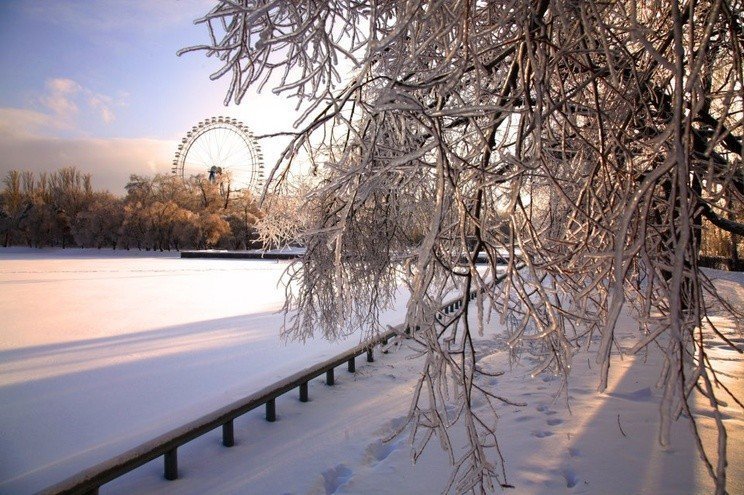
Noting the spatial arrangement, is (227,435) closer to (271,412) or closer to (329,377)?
(271,412)

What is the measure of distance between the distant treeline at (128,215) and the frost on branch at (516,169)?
51.6 metres

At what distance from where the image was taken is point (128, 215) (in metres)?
55.3

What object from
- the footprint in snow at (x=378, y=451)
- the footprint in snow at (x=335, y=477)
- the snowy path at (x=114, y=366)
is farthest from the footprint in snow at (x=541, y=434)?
the snowy path at (x=114, y=366)

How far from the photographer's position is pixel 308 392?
231 inches

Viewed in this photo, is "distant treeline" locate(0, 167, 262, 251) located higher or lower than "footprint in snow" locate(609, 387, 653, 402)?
higher

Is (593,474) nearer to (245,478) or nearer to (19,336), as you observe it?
(245,478)

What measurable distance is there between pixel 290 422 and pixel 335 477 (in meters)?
1.35

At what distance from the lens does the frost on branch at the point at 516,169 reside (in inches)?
52.8

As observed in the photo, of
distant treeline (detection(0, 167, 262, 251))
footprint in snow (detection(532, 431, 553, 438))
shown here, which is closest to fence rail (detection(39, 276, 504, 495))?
footprint in snow (detection(532, 431, 553, 438))

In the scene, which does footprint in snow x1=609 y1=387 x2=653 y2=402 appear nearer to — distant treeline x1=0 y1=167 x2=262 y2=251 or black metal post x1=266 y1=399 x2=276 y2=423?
black metal post x1=266 y1=399 x2=276 y2=423

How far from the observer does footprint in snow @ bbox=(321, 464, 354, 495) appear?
3.49 m

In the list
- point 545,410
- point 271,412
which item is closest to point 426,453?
point 545,410

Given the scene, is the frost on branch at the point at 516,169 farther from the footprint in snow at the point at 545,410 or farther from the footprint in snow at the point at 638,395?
the footprint in snow at the point at 638,395

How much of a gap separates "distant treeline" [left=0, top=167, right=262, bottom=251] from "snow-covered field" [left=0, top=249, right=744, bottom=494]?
4624cm
